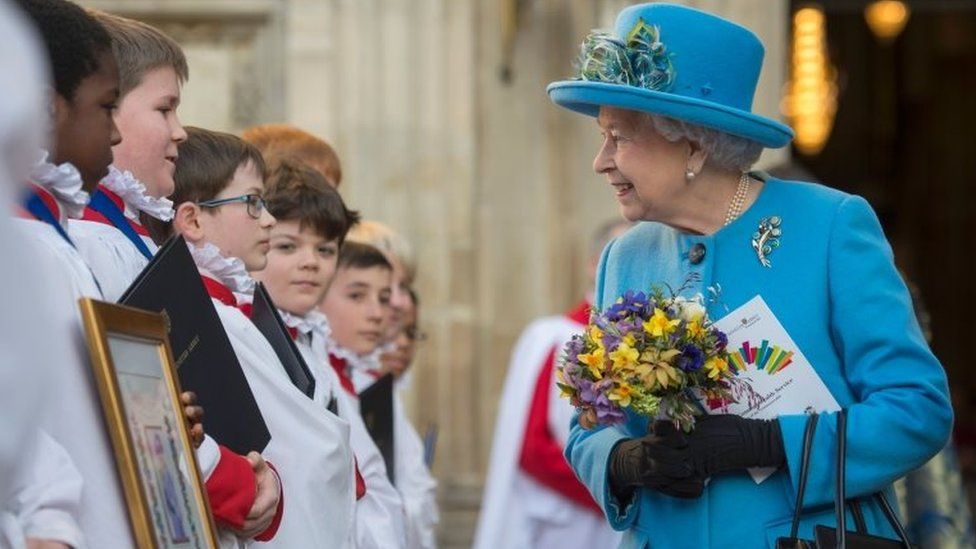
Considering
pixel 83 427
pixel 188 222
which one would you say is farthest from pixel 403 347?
pixel 83 427

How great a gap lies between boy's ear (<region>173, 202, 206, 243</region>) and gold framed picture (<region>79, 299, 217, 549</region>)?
1.03 m

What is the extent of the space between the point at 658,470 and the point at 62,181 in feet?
4.76

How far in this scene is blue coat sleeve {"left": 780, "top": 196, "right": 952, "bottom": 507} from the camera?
409cm

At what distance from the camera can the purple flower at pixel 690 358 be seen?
4.08 metres

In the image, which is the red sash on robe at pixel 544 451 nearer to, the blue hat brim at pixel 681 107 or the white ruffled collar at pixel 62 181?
the blue hat brim at pixel 681 107

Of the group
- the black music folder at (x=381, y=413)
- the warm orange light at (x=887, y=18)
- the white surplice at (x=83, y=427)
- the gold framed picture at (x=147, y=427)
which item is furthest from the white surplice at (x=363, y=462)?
the warm orange light at (x=887, y=18)

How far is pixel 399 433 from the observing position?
686 cm

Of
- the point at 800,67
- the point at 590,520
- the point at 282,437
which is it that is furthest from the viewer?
the point at 800,67

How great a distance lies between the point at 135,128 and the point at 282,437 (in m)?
0.71

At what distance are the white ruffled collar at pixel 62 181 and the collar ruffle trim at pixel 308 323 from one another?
1825mm

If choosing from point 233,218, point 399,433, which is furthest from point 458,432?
point 233,218

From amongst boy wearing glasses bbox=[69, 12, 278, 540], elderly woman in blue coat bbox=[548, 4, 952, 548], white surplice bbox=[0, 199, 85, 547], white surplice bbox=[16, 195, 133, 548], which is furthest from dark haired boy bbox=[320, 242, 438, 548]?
white surplice bbox=[0, 199, 85, 547]

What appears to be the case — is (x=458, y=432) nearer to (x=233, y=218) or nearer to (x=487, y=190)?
(x=487, y=190)

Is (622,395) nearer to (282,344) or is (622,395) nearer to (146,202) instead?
(282,344)
